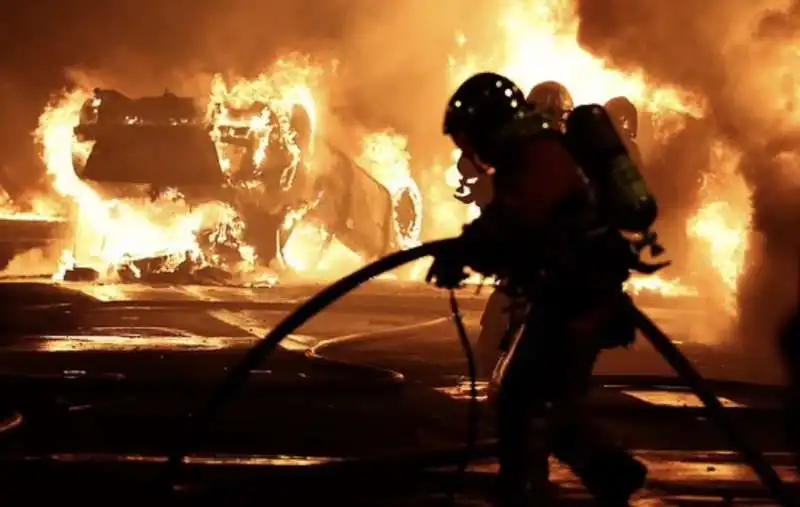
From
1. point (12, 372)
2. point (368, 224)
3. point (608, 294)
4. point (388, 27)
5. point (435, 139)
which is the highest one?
point (388, 27)

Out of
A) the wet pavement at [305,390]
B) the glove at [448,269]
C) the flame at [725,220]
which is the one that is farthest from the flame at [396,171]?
the glove at [448,269]

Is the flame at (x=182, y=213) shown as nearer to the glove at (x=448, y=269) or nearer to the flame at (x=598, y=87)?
the flame at (x=598, y=87)

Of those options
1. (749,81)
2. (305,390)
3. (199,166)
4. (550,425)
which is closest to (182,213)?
(199,166)

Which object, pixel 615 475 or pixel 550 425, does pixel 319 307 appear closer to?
pixel 550 425

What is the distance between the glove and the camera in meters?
4.51

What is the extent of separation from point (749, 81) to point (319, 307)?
34.1ft

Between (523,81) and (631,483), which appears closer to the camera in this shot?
(631,483)

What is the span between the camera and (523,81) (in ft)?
75.6

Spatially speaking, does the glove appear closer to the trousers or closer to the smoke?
the trousers

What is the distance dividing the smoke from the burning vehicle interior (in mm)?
81

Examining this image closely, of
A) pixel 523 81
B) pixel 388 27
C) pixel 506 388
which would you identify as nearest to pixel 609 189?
pixel 506 388

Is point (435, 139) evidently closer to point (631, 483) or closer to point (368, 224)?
point (368, 224)

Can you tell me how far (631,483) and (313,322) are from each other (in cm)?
1076

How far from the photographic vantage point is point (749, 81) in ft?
44.8
